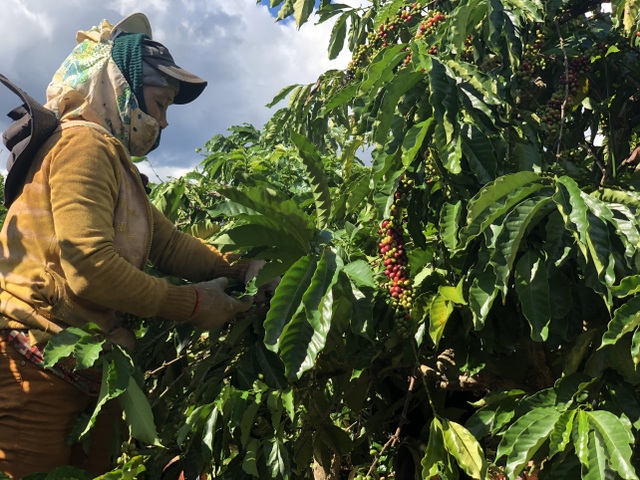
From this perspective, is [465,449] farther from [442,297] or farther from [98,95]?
[98,95]

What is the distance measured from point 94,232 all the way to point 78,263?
90mm

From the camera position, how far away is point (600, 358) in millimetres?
1561

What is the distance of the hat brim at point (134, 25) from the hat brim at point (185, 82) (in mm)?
187

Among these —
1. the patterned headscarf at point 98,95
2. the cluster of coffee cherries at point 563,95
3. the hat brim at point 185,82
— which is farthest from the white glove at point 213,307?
the cluster of coffee cherries at point 563,95

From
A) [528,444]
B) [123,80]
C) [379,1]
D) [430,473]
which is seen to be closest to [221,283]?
[123,80]

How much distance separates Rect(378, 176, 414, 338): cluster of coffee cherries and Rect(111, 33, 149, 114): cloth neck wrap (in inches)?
34.9

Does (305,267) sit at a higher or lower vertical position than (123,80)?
lower

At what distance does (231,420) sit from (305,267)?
A: 474mm

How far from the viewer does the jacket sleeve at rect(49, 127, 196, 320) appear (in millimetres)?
1678

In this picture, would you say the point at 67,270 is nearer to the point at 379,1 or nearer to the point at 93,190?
the point at 93,190

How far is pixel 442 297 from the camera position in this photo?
171 centimetres

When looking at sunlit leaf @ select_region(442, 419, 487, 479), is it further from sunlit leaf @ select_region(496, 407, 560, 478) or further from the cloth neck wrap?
the cloth neck wrap

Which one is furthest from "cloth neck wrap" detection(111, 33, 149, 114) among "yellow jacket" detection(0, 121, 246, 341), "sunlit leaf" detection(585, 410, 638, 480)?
"sunlit leaf" detection(585, 410, 638, 480)

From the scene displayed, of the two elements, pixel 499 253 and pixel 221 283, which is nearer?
pixel 499 253
